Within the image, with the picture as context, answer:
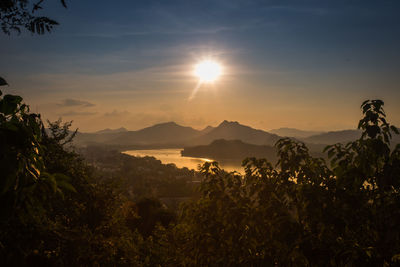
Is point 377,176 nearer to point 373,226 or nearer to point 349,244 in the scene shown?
point 373,226

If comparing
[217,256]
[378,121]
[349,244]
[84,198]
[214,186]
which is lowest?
[84,198]

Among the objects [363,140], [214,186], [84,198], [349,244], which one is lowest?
[84,198]

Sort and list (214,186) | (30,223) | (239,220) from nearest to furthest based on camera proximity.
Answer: (30,223), (239,220), (214,186)

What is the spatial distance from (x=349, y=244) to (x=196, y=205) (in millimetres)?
2533

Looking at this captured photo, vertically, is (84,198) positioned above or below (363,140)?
below

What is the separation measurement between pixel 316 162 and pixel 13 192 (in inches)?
174

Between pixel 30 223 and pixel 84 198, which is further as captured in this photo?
pixel 84 198

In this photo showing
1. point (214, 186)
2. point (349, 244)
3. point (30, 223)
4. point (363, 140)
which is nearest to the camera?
point (30, 223)

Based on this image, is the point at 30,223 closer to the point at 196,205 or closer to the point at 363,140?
the point at 196,205

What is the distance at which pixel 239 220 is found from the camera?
14.3 feet

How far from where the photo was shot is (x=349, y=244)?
11.5ft

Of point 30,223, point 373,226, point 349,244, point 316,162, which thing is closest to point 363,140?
point 316,162

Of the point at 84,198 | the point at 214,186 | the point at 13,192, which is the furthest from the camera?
the point at 84,198

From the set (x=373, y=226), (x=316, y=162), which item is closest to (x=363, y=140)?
(x=316, y=162)
